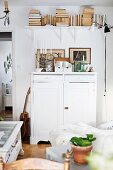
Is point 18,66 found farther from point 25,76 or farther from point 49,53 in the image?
point 49,53

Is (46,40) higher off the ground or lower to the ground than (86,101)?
higher

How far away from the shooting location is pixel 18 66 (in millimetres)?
5102

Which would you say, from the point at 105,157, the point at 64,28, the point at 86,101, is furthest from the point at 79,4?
the point at 105,157

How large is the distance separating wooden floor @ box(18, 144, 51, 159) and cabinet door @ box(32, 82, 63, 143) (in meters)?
0.24

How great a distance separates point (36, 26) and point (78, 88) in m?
1.40

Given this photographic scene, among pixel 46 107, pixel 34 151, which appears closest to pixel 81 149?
pixel 34 151

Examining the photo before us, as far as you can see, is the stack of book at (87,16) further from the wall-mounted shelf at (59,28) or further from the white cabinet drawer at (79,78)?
the white cabinet drawer at (79,78)

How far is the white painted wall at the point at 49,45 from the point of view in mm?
5020

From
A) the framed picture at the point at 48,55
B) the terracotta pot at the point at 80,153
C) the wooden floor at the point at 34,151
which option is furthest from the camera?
the framed picture at the point at 48,55

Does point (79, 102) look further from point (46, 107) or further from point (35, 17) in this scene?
point (35, 17)

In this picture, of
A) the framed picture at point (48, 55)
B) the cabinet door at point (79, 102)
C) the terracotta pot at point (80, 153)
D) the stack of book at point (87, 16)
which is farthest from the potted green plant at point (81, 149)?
the stack of book at point (87, 16)

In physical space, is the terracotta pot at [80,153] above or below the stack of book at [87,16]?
below

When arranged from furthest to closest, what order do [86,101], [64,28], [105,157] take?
[64,28] → [86,101] → [105,157]

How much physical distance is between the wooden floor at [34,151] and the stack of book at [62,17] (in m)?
2.26
